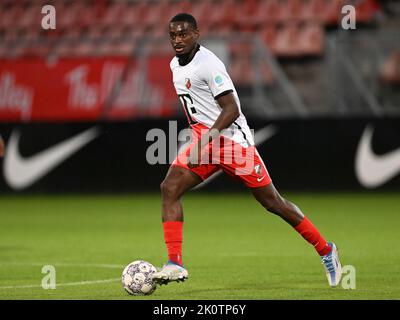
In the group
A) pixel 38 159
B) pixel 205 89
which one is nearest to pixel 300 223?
pixel 205 89

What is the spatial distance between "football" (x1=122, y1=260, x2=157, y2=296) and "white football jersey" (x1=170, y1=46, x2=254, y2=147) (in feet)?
4.37

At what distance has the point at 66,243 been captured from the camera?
1221 centimetres

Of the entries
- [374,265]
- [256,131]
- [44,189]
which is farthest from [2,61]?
[374,265]

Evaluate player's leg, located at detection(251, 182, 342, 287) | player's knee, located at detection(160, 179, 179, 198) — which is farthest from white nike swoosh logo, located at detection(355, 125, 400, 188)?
player's knee, located at detection(160, 179, 179, 198)

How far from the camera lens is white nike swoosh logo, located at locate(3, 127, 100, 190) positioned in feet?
59.6

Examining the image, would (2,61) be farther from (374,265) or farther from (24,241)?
(374,265)

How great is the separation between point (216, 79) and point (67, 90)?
10680mm

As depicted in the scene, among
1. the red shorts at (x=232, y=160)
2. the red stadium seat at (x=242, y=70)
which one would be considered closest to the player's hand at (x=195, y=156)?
the red shorts at (x=232, y=160)

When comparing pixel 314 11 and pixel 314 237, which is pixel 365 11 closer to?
pixel 314 11

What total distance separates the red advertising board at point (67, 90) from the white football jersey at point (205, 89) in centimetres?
957

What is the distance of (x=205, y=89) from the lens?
8523 millimetres

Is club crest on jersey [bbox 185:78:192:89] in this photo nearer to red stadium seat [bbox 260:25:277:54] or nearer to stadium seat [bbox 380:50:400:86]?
stadium seat [bbox 380:50:400:86]

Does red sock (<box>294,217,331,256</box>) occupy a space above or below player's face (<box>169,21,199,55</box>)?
below

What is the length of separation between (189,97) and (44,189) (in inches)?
398
